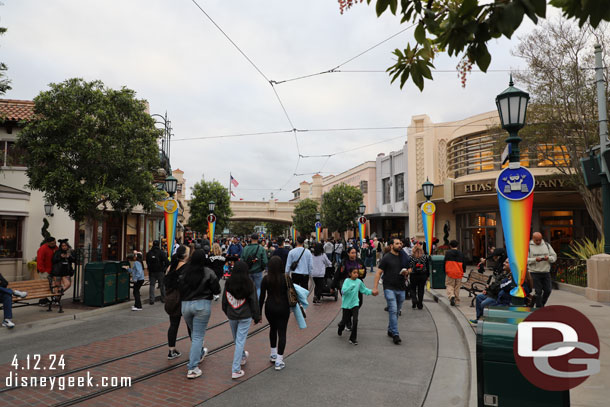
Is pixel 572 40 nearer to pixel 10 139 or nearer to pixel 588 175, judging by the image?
pixel 588 175

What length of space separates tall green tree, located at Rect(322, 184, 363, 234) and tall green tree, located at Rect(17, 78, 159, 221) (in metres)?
25.8

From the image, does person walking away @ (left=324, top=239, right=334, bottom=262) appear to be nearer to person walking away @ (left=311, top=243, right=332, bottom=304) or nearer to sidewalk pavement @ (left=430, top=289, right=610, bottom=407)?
sidewalk pavement @ (left=430, top=289, right=610, bottom=407)

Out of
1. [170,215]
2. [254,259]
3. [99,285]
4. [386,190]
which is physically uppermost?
[386,190]

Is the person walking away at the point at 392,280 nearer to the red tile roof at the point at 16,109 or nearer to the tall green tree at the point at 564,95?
the tall green tree at the point at 564,95

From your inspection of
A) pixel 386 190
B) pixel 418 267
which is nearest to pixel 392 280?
pixel 418 267

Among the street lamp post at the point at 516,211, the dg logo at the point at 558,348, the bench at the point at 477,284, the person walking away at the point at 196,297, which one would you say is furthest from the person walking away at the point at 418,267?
the dg logo at the point at 558,348

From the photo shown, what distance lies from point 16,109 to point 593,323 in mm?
23065

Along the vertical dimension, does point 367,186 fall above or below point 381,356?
above

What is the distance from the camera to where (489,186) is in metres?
20.8

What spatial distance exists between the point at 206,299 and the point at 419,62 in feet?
13.6

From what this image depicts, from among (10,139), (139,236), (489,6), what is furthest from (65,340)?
(139,236)

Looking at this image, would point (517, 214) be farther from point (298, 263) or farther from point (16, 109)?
point (16, 109)

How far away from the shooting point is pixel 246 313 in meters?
5.41

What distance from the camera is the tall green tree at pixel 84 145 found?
1102cm
